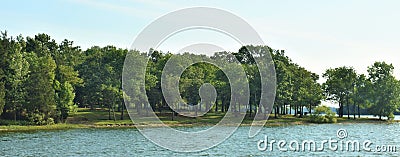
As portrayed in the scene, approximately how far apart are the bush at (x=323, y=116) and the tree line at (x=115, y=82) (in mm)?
5069

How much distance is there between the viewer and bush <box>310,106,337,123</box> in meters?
90.1

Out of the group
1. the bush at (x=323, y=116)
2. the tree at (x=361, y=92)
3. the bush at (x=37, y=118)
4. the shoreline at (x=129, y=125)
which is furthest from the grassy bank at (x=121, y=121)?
the tree at (x=361, y=92)

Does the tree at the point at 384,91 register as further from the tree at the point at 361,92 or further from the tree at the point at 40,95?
the tree at the point at 40,95

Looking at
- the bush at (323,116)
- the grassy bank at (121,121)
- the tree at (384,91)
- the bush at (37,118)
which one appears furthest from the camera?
the tree at (384,91)

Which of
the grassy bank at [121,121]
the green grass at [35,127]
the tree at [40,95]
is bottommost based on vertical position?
the green grass at [35,127]

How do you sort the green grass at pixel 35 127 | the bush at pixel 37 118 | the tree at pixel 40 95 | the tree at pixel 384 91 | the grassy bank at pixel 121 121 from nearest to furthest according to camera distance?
the green grass at pixel 35 127
the bush at pixel 37 118
the tree at pixel 40 95
the grassy bank at pixel 121 121
the tree at pixel 384 91

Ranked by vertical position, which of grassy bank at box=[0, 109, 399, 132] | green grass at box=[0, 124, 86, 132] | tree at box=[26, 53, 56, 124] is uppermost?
tree at box=[26, 53, 56, 124]

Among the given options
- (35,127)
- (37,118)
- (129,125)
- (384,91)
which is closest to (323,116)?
(384,91)

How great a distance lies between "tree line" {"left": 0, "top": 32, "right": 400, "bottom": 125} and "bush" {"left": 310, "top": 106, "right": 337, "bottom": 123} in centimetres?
507

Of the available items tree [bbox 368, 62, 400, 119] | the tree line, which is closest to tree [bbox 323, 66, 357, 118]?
the tree line

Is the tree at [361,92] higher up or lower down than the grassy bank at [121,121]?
higher up

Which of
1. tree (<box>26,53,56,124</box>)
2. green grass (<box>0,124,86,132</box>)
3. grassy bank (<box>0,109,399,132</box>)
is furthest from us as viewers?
grassy bank (<box>0,109,399,132</box>)

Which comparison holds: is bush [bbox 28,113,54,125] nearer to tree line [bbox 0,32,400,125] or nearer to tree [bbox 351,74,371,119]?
tree line [bbox 0,32,400,125]

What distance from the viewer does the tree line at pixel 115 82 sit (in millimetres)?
67875
